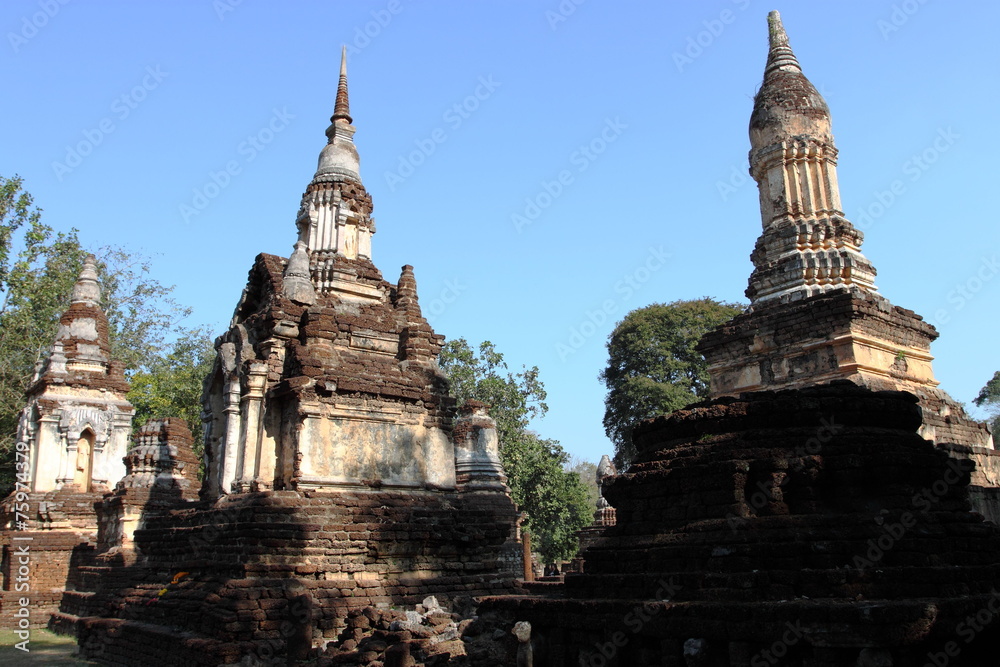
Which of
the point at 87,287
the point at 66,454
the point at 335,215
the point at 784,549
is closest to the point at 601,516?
the point at 335,215

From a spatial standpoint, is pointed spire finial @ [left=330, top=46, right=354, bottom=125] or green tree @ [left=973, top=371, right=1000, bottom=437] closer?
pointed spire finial @ [left=330, top=46, right=354, bottom=125]

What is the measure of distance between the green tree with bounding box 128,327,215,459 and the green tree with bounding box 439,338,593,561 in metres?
10.4

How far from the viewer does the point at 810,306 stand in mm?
12586

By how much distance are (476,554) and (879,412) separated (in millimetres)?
8078

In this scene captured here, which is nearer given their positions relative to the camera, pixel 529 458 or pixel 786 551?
pixel 786 551

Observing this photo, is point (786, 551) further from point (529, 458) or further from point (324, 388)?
point (529, 458)

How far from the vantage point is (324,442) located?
13.0 meters

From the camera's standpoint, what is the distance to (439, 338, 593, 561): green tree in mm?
30953

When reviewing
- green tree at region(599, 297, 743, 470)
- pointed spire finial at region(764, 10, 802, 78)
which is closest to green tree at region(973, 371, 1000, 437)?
green tree at region(599, 297, 743, 470)

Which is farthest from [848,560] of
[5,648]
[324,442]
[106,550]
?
[106,550]

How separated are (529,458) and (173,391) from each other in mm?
14919

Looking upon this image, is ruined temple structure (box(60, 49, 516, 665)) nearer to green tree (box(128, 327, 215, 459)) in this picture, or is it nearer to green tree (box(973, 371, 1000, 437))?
green tree (box(128, 327, 215, 459))

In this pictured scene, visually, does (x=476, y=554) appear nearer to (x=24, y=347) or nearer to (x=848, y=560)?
(x=848, y=560)

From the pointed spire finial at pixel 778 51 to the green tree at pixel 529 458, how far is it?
17592 millimetres
